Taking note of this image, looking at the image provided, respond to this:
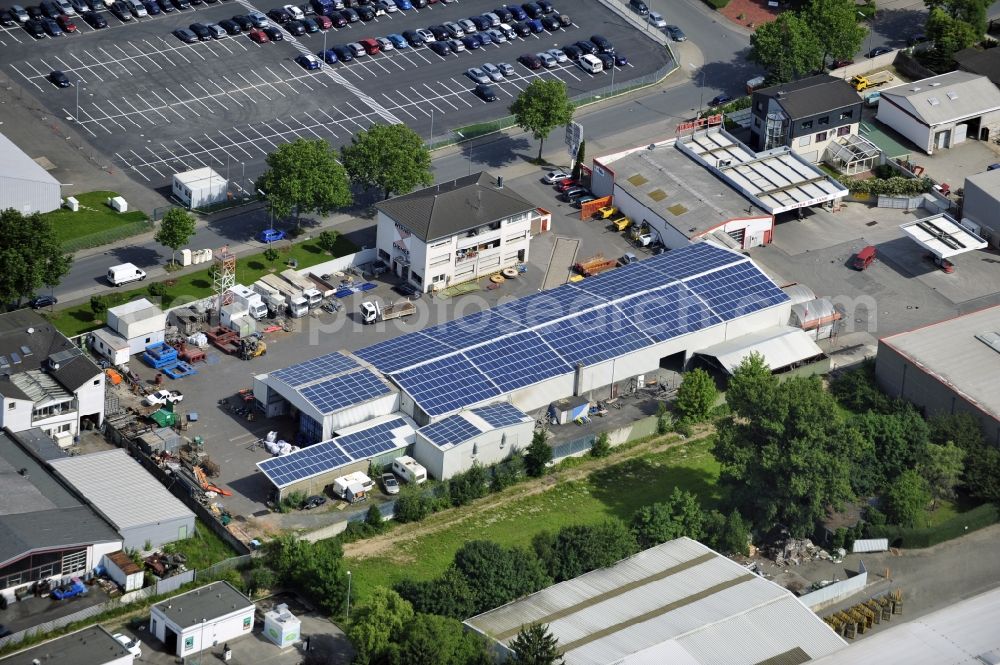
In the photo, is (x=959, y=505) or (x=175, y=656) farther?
(x=959, y=505)

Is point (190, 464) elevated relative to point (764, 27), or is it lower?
lower

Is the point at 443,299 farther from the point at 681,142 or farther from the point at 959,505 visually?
the point at 959,505

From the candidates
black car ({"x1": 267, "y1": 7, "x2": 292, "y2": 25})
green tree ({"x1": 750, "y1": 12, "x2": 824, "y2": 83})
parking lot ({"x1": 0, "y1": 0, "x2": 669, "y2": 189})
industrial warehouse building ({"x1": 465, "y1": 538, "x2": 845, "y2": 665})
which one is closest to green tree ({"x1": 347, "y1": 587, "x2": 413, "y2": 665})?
industrial warehouse building ({"x1": 465, "y1": 538, "x2": 845, "y2": 665})

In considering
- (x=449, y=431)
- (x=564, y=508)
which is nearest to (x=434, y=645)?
(x=564, y=508)

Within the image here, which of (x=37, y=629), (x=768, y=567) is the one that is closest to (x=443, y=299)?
(x=768, y=567)

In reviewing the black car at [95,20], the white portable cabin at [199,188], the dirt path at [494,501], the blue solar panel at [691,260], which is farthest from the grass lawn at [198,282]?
the black car at [95,20]

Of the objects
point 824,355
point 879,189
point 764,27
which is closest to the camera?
point 824,355

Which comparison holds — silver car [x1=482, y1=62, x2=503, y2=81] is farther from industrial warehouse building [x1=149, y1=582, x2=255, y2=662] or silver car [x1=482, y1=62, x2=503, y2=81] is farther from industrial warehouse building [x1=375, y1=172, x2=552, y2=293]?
industrial warehouse building [x1=149, y1=582, x2=255, y2=662]
